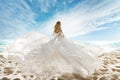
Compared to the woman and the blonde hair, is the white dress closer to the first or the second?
the woman

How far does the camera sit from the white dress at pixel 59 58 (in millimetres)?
8422

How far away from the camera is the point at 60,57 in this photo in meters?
8.98

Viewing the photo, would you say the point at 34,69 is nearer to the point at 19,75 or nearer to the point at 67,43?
the point at 19,75

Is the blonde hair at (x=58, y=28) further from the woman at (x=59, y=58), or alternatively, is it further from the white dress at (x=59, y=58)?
the white dress at (x=59, y=58)

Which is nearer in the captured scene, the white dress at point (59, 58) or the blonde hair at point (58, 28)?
the white dress at point (59, 58)

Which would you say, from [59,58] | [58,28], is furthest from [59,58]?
[58,28]

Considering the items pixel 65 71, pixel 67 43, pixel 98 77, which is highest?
pixel 67 43

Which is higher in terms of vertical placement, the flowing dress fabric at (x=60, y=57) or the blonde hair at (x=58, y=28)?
the blonde hair at (x=58, y=28)

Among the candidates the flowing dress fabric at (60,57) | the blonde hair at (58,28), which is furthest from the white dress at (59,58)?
the blonde hair at (58,28)

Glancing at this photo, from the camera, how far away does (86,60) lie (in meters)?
8.97

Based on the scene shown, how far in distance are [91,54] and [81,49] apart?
0.71 meters

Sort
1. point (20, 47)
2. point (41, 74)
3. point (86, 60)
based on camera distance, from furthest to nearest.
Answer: point (20, 47)
point (86, 60)
point (41, 74)

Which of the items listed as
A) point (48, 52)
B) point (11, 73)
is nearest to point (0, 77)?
point (11, 73)

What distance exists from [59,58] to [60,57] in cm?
9
